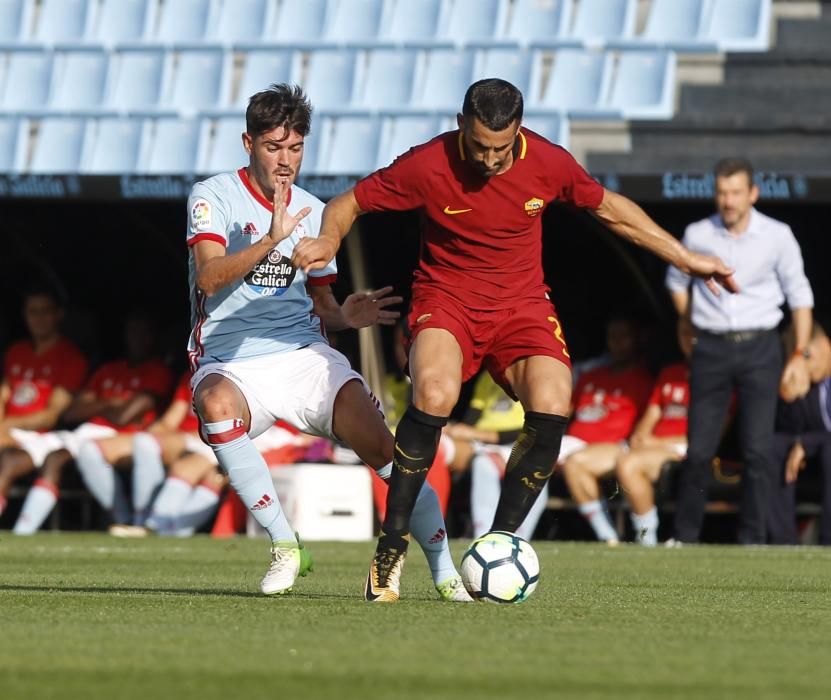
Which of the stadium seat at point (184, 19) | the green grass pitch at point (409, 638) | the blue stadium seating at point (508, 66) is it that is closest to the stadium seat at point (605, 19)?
the blue stadium seating at point (508, 66)

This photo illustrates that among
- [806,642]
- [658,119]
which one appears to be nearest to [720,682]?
[806,642]

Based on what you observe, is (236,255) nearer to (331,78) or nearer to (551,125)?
(551,125)

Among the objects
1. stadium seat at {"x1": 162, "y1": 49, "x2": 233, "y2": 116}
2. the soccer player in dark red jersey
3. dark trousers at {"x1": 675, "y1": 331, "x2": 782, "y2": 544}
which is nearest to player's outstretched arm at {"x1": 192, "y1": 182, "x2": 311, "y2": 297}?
the soccer player in dark red jersey

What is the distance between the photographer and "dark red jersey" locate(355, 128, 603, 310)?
587 cm

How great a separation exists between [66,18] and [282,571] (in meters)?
10.0

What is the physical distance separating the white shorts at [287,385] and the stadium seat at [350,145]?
6.76 metres

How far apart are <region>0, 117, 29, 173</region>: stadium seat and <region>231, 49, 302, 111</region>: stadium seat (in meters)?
1.75

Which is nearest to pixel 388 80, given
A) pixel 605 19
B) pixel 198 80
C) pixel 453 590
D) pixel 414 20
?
pixel 414 20

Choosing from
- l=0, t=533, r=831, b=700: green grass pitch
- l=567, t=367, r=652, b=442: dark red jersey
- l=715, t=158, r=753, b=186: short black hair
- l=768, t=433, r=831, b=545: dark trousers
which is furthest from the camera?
l=567, t=367, r=652, b=442: dark red jersey

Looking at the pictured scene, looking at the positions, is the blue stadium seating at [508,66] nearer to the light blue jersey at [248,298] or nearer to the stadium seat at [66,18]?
the stadium seat at [66,18]

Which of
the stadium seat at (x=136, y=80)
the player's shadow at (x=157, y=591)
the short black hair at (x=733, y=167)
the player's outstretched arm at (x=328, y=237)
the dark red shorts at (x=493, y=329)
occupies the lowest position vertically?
the player's shadow at (x=157, y=591)

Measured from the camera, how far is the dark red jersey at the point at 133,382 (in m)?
12.6

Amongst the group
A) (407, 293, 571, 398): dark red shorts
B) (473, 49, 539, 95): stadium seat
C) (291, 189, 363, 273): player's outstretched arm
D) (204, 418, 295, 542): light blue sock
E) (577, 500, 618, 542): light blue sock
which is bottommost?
(577, 500, 618, 542): light blue sock

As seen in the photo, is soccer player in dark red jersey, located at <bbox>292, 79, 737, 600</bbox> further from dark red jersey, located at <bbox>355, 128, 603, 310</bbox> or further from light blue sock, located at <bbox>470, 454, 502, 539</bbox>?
light blue sock, located at <bbox>470, 454, 502, 539</bbox>
